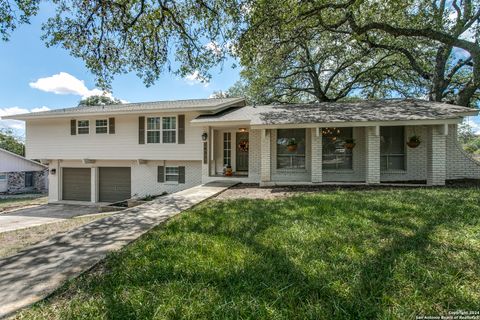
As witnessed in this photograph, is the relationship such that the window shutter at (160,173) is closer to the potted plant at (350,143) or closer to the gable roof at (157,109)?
the gable roof at (157,109)

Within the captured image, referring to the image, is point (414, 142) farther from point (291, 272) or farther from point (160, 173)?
point (160, 173)

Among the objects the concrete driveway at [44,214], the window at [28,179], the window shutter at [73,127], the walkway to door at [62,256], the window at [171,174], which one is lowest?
the concrete driveway at [44,214]

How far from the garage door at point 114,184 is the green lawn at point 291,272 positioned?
10.8m

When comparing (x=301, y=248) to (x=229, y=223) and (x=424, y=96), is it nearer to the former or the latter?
(x=229, y=223)

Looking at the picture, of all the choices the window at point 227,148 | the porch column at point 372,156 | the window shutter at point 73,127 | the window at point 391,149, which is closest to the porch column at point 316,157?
the porch column at point 372,156

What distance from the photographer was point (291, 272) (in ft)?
9.89

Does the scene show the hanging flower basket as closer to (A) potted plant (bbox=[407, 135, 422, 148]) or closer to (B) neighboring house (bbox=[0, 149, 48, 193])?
(A) potted plant (bbox=[407, 135, 422, 148])

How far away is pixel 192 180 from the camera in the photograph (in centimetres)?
1338

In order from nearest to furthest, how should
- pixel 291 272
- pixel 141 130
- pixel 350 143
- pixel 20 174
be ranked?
pixel 291 272 < pixel 350 143 < pixel 141 130 < pixel 20 174

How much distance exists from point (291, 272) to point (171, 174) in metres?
11.6

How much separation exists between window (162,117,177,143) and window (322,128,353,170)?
7.51 meters

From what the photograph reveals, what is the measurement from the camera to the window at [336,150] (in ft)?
37.0

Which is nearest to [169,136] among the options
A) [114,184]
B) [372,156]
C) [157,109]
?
[157,109]

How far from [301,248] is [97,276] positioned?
9.26ft
